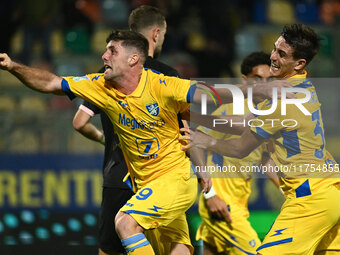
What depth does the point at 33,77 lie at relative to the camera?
4496 mm

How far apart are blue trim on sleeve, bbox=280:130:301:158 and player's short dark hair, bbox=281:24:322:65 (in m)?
0.58

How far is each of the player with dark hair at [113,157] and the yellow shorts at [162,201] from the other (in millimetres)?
685

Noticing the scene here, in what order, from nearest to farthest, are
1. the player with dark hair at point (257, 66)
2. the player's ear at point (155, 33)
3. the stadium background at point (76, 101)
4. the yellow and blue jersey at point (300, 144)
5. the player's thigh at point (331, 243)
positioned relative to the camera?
the yellow and blue jersey at point (300, 144)
the player's thigh at point (331, 243)
the player's ear at point (155, 33)
the player with dark hair at point (257, 66)
the stadium background at point (76, 101)

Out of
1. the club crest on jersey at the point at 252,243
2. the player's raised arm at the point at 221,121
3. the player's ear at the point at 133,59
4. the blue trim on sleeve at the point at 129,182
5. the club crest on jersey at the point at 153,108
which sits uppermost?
the player's ear at the point at 133,59

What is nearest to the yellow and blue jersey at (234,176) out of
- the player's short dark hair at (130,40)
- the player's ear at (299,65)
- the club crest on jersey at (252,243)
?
the club crest on jersey at (252,243)

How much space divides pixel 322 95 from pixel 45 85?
789 centimetres

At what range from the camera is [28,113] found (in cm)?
909

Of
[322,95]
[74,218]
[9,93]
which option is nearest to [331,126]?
[322,95]

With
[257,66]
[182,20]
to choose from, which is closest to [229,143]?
[257,66]

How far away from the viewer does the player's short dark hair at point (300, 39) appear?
467 cm

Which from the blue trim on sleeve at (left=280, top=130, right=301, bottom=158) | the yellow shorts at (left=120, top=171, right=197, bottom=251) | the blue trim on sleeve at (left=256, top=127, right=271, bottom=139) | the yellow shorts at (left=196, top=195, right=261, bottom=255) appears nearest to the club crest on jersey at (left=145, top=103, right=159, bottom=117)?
the yellow shorts at (left=120, top=171, right=197, bottom=251)

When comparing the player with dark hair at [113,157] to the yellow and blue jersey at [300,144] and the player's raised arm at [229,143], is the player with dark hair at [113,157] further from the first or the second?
the yellow and blue jersey at [300,144]

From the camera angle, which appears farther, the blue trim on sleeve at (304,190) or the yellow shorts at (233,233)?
the yellow shorts at (233,233)

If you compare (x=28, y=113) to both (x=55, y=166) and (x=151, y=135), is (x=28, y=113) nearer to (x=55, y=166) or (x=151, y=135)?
(x=55, y=166)
